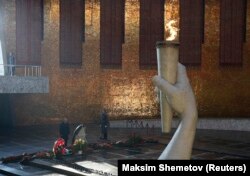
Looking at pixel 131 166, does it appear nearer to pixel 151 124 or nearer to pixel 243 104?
pixel 151 124

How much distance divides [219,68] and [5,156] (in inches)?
583

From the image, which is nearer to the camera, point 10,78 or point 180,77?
point 180,77

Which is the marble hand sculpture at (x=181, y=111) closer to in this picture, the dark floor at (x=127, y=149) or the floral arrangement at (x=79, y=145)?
the dark floor at (x=127, y=149)

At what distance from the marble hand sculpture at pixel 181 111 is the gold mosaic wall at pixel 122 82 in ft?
50.0

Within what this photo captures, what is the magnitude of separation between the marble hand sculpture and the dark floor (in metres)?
4.55

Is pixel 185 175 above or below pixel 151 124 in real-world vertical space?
above

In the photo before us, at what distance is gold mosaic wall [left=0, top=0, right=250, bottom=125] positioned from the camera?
922 inches

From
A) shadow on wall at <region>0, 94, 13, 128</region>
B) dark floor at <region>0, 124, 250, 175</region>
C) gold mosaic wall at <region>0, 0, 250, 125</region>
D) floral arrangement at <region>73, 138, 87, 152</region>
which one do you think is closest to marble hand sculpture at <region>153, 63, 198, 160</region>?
dark floor at <region>0, 124, 250, 175</region>

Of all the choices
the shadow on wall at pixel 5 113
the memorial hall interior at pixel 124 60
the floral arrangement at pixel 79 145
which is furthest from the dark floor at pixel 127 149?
the memorial hall interior at pixel 124 60

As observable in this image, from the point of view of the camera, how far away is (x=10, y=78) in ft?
60.3

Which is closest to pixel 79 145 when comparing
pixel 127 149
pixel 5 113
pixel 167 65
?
pixel 127 149

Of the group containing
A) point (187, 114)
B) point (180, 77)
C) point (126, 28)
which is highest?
point (126, 28)

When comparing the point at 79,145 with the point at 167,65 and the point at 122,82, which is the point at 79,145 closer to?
the point at 167,65

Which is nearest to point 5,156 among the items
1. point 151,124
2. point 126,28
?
point 151,124
